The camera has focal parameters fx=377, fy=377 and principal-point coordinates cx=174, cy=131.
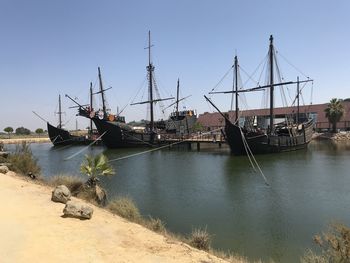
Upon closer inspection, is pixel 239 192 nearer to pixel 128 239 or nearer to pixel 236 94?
pixel 128 239

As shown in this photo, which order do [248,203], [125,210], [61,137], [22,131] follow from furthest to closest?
[22,131] < [61,137] < [248,203] < [125,210]

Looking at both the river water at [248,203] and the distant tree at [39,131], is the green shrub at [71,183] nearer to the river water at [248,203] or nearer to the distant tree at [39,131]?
the river water at [248,203]

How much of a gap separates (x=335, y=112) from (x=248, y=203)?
58.2 meters

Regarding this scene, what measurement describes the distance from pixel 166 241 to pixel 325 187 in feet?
46.2

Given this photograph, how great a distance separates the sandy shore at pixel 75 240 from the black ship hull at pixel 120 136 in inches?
1777

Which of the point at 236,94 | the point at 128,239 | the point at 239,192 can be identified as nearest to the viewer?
the point at 128,239

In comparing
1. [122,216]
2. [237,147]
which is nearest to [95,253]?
[122,216]

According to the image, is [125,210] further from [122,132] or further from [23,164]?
[122,132]

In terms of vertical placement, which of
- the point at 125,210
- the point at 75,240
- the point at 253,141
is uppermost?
the point at 253,141

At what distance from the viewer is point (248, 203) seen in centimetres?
1620

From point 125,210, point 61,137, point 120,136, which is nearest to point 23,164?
point 125,210

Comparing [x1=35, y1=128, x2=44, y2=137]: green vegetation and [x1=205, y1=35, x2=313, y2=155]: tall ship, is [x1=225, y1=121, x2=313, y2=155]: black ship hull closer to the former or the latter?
[x1=205, y1=35, x2=313, y2=155]: tall ship

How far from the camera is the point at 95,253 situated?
270 inches

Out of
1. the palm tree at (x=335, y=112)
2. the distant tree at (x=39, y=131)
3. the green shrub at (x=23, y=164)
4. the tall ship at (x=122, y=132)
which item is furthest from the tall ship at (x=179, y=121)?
the distant tree at (x=39, y=131)
